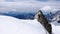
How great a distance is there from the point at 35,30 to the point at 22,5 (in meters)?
1.30

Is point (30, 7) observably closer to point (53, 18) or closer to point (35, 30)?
point (53, 18)

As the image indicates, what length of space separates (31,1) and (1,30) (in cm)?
146

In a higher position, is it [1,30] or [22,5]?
[22,5]

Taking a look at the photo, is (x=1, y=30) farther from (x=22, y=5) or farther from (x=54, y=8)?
(x=54, y=8)

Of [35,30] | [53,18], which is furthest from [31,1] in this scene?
[35,30]

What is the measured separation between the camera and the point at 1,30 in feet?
2.82

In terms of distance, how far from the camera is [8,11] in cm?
215

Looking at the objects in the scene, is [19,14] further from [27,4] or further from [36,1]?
[36,1]

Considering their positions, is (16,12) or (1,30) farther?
(16,12)

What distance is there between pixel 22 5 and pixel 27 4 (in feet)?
0.30


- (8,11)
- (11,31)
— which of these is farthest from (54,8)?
(11,31)

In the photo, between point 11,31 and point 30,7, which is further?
point 30,7

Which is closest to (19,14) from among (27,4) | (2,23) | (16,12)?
(16,12)

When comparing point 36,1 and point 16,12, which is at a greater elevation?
point 36,1
